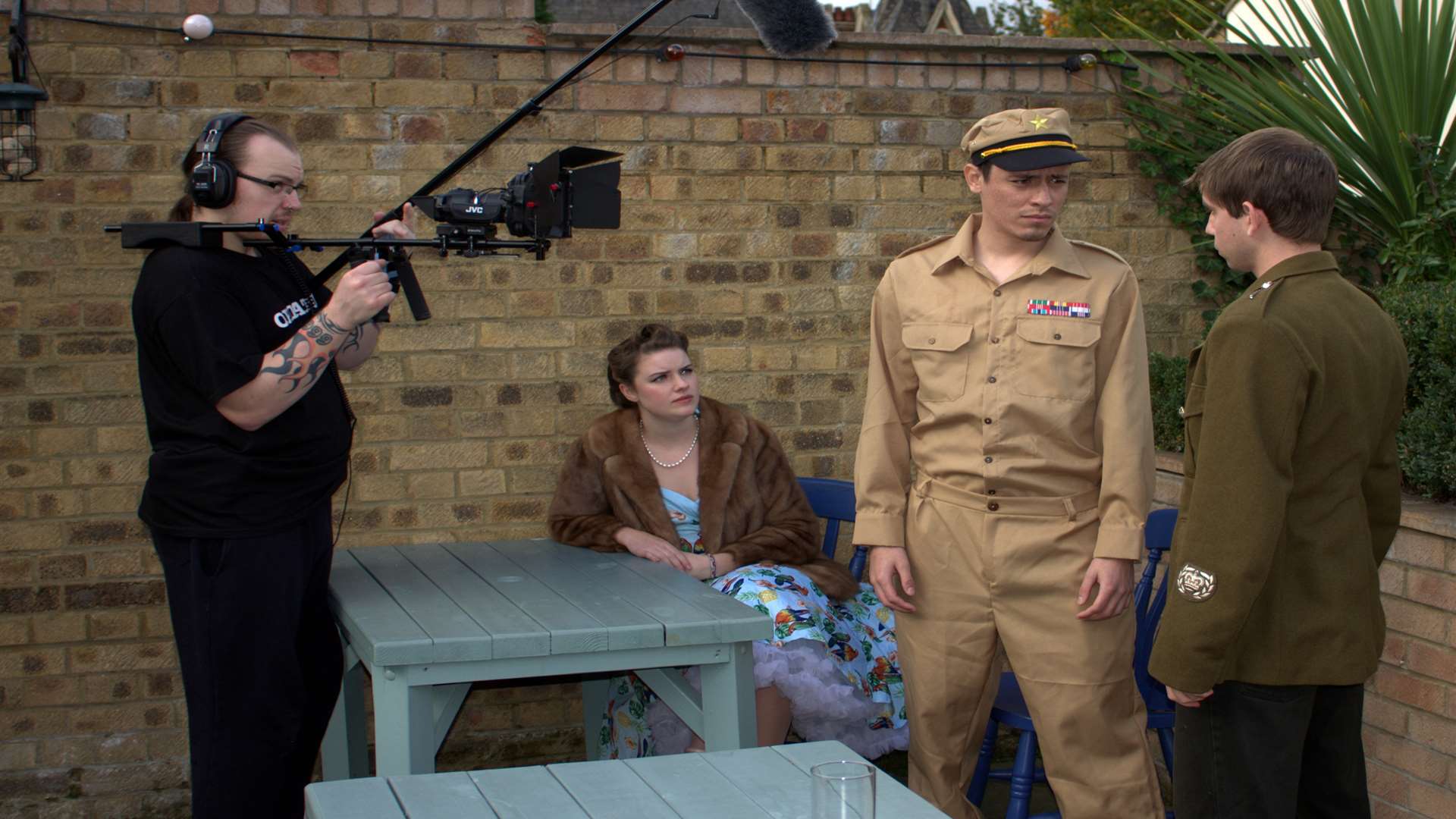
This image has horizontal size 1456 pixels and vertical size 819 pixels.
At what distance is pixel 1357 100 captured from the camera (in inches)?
163

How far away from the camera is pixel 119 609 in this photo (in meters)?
4.11

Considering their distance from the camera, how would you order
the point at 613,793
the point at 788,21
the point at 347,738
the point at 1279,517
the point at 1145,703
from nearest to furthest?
the point at 613,793
the point at 1279,517
the point at 1145,703
the point at 347,738
the point at 788,21

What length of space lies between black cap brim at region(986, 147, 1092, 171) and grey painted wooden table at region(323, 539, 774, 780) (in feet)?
A: 3.62

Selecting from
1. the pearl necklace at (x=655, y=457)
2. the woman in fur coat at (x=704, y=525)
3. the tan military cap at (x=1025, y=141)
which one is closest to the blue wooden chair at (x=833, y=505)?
the woman in fur coat at (x=704, y=525)

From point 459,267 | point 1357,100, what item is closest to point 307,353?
point 459,267

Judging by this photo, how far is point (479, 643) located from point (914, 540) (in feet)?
3.29

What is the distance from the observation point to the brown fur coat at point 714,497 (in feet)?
12.5

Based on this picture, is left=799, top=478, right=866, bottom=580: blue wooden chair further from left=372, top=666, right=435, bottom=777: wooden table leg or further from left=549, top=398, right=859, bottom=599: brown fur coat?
left=372, top=666, right=435, bottom=777: wooden table leg

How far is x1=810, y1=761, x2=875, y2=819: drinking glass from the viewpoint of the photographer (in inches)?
62.6

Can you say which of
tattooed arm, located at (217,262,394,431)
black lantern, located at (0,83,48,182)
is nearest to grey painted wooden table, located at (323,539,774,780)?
tattooed arm, located at (217,262,394,431)

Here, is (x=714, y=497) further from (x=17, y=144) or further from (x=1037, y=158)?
(x=17, y=144)

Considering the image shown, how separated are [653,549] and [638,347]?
605mm

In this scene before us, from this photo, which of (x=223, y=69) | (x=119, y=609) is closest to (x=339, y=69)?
(x=223, y=69)

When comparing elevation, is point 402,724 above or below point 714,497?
below
